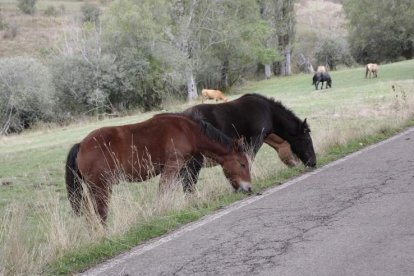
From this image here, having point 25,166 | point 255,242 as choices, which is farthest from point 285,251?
point 25,166

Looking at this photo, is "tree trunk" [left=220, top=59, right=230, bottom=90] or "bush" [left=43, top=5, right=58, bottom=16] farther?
"bush" [left=43, top=5, right=58, bottom=16]

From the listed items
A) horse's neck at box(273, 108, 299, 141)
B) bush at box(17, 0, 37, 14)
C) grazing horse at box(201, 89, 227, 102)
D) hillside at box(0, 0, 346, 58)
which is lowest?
grazing horse at box(201, 89, 227, 102)

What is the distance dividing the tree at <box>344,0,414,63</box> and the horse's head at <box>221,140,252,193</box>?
47474mm

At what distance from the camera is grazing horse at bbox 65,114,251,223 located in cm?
766

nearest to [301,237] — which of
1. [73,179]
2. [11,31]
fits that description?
[73,179]

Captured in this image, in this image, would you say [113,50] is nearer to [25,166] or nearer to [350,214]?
[25,166]

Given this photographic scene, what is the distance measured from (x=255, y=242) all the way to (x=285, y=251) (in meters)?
0.49

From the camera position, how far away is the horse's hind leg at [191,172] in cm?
900

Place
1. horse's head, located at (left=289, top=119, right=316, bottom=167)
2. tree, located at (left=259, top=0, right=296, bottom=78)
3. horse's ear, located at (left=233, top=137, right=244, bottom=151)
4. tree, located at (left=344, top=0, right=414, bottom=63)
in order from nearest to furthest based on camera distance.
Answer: horse's ear, located at (left=233, top=137, right=244, bottom=151) → horse's head, located at (left=289, top=119, right=316, bottom=167) → tree, located at (left=344, top=0, right=414, bottom=63) → tree, located at (left=259, top=0, right=296, bottom=78)

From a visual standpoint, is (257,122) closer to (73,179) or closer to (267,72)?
(73,179)

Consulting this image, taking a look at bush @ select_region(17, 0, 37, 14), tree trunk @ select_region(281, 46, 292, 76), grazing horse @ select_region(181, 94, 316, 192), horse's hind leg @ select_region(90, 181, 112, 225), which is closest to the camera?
horse's hind leg @ select_region(90, 181, 112, 225)

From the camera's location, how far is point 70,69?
3962 centimetres

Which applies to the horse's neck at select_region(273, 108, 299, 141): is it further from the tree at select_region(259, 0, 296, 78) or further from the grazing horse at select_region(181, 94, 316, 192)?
the tree at select_region(259, 0, 296, 78)

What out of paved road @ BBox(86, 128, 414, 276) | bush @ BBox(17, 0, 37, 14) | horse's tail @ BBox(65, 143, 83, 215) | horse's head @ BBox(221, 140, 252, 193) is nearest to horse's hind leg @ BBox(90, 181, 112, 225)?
horse's tail @ BBox(65, 143, 83, 215)
